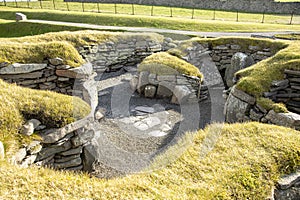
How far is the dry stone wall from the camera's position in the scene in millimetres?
34281

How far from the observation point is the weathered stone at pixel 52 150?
488cm

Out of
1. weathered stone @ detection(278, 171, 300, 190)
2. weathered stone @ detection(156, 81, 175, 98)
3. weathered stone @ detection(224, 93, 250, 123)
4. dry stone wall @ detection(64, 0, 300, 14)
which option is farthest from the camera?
dry stone wall @ detection(64, 0, 300, 14)

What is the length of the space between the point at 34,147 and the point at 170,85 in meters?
6.84

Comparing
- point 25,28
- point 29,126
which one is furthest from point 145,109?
point 25,28

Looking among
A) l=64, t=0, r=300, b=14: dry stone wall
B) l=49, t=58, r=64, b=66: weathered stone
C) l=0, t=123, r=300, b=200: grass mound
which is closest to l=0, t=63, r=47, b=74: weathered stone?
l=49, t=58, r=64, b=66: weathered stone

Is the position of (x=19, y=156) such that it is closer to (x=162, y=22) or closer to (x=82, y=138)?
(x=82, y=138)

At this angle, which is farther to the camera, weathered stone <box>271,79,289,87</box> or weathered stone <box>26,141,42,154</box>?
weathered stone <box>271,79,289,87</box>

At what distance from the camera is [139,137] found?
25.4 feet

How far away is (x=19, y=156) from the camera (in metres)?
4.30

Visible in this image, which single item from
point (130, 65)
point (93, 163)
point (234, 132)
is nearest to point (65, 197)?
point (93, 163)

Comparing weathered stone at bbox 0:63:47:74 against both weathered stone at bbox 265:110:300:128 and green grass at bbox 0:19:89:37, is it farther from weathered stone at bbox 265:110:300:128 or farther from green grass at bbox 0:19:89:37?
green grass at bbox 0:19:89:37

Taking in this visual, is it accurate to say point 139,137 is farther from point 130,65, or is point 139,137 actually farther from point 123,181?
point 130,65

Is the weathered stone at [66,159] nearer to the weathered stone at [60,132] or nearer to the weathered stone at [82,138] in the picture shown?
the weathered stone at [82,138]

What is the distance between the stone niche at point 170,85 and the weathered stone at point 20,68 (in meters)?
4.48
